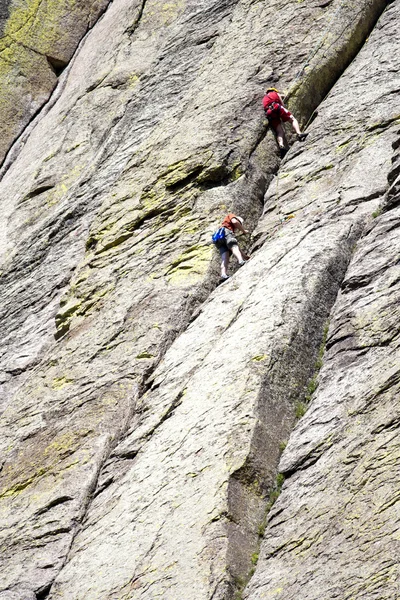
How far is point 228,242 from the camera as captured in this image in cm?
1778

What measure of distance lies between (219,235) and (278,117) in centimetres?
430

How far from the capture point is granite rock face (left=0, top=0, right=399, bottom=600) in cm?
1225

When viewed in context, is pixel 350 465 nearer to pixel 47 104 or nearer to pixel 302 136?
pixel 302 136

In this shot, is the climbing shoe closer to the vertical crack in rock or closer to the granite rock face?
the granite rock face

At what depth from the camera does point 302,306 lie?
48.4 feet

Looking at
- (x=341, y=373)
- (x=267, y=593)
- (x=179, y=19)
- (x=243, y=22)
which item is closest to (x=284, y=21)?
(x=243, y=22)

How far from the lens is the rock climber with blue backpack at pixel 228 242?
17750 millimetres

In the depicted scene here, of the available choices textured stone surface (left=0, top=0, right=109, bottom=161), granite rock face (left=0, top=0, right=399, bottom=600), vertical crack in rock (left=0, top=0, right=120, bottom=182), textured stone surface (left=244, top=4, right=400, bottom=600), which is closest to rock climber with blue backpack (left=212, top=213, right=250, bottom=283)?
granite rock face (left=0, top=0, right=399, bottom=600)

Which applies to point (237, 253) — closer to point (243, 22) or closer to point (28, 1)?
point (243, 22)

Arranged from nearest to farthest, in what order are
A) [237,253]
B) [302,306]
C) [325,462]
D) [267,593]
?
1. [267,593]
2. [325,462]
3. [302,306]
4. [237,253]

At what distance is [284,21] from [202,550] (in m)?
16.1

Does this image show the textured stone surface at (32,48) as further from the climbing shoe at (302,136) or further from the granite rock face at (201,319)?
the climbing shoe at (302,136)

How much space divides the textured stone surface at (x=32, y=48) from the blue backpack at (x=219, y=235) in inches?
727

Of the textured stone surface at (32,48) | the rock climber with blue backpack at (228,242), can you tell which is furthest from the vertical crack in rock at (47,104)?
the rock climber with blue backpack at (228,242)
